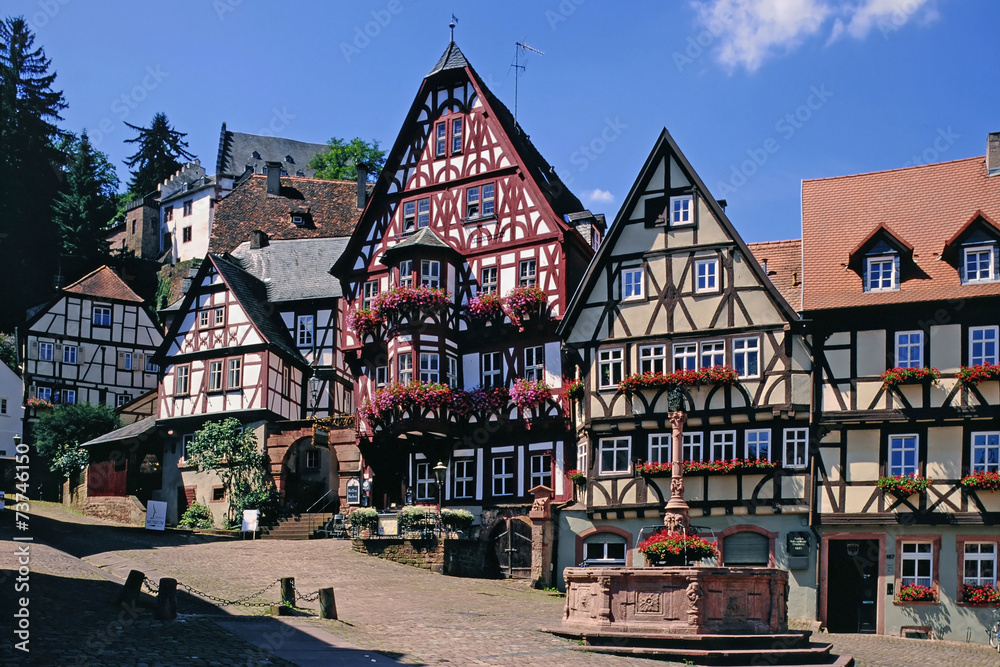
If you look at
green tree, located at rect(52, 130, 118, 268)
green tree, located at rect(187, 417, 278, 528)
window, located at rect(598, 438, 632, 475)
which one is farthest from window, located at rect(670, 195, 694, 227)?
green tree, located at rect(52, 130, 118, 268)

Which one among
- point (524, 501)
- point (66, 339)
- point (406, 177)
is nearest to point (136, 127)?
point (66, 339)

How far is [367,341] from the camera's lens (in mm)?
45156

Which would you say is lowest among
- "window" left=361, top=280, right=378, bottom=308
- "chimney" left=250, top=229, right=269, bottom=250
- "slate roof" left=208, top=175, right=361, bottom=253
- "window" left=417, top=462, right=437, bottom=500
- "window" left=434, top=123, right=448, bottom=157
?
"window" left=417, top=462, right=437, bottom=500

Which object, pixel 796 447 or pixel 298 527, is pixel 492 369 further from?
pixel 796 447

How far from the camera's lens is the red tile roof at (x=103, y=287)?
→ 65144mm

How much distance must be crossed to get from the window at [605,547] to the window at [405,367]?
336 inches

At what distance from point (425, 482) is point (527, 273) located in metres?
7.63

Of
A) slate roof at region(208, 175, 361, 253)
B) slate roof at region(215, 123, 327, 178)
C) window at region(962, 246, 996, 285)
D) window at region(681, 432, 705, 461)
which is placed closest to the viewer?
window at region(962, 246, 996, 285)

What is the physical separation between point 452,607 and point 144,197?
194ft

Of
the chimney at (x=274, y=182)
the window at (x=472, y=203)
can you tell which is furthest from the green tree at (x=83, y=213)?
the window at (x=472, y=203)

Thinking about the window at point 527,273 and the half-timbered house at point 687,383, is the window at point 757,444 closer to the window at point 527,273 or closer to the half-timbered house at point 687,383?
the half-timbered house at point 687,383

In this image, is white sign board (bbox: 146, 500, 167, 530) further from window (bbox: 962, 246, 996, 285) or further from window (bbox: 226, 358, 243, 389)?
window (bbox: 962, 246, 996, 285)

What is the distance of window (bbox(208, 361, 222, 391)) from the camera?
165 ft

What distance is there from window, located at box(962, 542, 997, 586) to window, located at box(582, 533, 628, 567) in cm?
925
